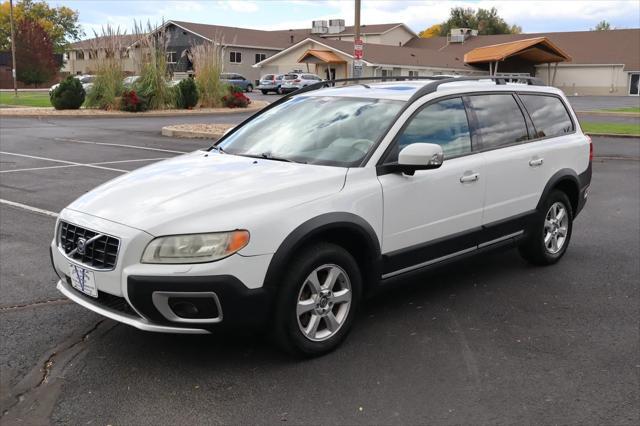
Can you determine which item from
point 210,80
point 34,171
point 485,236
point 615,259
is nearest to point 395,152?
point 485,236

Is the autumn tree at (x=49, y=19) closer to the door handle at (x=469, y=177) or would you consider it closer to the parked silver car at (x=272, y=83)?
the parked silver car at (x=272, y=83)

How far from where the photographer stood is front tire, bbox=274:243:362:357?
12.8ft

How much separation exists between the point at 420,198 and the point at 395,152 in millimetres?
377

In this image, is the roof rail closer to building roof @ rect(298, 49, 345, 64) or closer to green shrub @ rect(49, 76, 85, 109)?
green shrub @ rect(49, 76, 85, 109)

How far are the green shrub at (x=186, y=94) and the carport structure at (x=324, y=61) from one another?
2988 cm

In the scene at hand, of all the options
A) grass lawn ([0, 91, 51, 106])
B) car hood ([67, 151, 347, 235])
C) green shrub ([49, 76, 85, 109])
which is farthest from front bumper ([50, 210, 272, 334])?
grass lawn ([0, 91, 51, 106])

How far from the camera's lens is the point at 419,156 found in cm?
437

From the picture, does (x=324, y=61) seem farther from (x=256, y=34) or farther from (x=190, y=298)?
(x=190, y=298)

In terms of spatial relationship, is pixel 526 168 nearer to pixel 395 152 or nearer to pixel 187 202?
pixel 395 152

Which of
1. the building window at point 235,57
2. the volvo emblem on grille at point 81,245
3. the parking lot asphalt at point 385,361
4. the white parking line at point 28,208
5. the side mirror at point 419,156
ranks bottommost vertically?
the parking lot asphalt at point 385,361

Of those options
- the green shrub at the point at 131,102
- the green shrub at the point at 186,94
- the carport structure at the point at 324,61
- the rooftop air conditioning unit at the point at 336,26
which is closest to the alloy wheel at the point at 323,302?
the green shrub at the point at 131,102

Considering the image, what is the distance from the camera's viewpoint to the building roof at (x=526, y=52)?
168 ft

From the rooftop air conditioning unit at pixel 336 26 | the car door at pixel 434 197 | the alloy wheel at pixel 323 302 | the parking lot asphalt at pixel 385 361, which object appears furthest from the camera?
the rooftop air conditioning unit at pixel 336 26

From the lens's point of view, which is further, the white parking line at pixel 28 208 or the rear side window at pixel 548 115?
the white parking line at pixel 28 208
